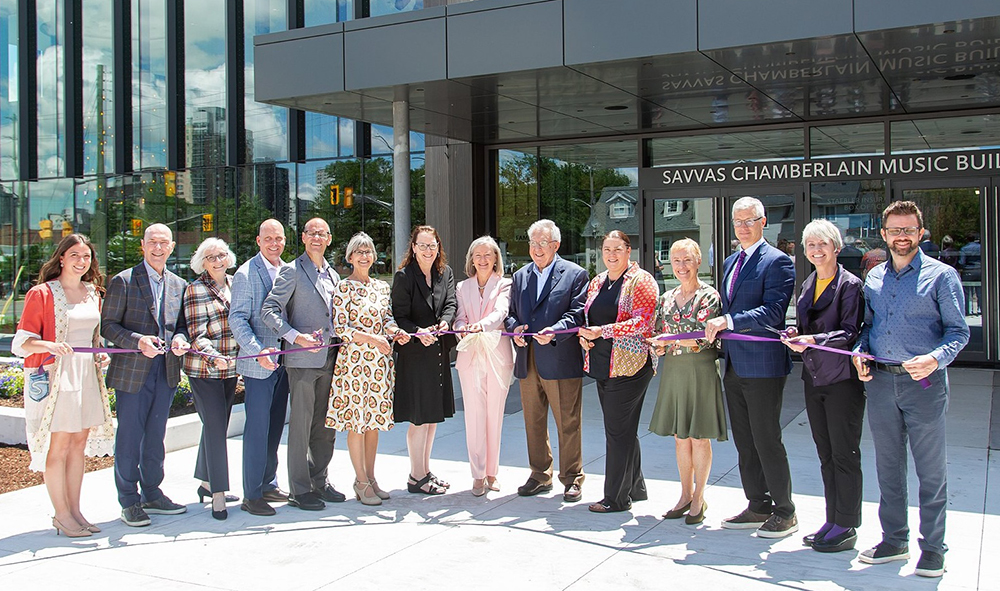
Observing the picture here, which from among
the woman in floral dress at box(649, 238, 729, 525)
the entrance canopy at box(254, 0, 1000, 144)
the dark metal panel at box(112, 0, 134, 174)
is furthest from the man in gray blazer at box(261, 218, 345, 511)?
the dark metal panel at box(112, 0, 134, 174)

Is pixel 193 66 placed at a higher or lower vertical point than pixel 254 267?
higher

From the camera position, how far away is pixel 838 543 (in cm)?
494

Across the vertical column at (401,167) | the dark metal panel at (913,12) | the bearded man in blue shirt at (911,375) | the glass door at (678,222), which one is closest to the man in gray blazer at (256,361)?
the bearded man in blue shirt at (911,375)

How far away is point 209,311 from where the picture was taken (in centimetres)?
596

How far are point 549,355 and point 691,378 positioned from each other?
1059mm

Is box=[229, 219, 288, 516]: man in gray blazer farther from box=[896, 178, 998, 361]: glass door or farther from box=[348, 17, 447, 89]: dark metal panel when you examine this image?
box=[896, 178, 998, 361]: glass door

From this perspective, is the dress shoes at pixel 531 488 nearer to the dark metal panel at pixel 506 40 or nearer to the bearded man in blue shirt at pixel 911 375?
the bearded man in blue shirt at pixel 911 375

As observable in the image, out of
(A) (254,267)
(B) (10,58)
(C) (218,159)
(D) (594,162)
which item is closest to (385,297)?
(A) (254,267)

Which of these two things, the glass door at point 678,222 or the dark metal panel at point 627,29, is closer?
the dark metal panel at point 627,29

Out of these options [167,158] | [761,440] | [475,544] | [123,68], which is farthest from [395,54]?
[123,68]

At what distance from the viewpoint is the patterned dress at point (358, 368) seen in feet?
19.8

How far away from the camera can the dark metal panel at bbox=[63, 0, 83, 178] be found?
24.1m

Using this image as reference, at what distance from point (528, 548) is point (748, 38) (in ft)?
17.7

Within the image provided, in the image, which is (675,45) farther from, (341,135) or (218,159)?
(218,159)
